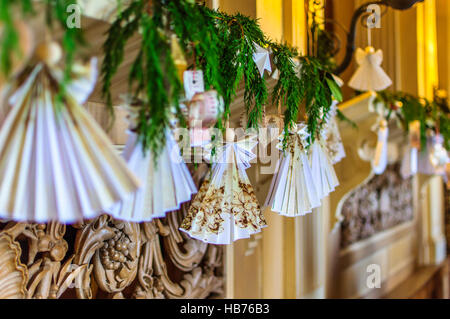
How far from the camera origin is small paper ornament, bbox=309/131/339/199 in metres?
0.98

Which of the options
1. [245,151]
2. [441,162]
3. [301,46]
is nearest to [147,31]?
[245,151]

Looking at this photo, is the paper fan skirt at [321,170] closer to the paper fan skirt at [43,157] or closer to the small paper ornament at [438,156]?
the paper fan skirt at [43,157]

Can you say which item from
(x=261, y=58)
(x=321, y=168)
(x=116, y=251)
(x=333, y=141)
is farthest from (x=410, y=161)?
(x=116, y=251)

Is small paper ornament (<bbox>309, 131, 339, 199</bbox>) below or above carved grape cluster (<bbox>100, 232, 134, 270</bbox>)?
above

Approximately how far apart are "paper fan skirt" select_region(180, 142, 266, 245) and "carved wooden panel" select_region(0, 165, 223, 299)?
0.19 meters

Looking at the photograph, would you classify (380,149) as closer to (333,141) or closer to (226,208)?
(333,141)

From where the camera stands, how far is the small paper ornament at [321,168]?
3.22 ft

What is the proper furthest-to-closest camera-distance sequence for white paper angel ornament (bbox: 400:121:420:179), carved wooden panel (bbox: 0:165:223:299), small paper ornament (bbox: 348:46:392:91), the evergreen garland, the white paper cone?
the white paper cone → white paper angel ornament (bbox: 400:121:420:179) → small paper ornament (bbox: 348:46:392:91) → carved wooden panel (bbox: 0:165:223:299) → the evergreen garland

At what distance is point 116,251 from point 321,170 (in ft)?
1.91

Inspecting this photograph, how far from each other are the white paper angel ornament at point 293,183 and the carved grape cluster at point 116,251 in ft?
1.22

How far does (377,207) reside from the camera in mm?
2145

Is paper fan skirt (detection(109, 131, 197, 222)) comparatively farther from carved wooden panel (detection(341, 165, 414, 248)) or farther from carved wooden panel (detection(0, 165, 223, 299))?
carved wooden panel (detection(341, 165, 414, 248))

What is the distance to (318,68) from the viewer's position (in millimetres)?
1029

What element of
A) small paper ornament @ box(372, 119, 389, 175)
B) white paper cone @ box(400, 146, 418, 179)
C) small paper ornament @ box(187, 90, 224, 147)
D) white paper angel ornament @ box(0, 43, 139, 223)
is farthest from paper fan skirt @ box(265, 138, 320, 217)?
white paper cone @ box(400, 146, 418, 179)
